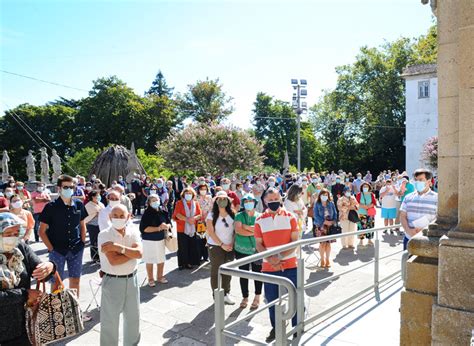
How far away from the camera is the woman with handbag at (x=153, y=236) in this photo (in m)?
7.50

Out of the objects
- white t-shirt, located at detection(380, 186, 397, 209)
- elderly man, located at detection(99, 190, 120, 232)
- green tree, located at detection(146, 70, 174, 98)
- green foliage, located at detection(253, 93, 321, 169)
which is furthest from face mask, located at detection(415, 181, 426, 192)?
green tree, located at detection(146, 70, 174, 98)

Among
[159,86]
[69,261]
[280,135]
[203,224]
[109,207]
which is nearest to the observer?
[69,261]

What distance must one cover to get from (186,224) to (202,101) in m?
47.2

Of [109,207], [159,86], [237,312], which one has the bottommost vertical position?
[237,312]

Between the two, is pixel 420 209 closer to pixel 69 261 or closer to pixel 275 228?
pixel 275 228

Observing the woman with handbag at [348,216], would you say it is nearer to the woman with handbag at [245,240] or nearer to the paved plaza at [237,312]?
the paved plaza at [237,312]

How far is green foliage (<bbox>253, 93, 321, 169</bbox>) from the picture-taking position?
55469 millimetres

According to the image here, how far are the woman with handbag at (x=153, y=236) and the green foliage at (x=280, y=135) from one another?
1861 inches

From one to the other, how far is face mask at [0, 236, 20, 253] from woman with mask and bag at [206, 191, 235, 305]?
10.9 feet

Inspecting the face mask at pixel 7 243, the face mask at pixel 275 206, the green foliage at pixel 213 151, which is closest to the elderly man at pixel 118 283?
the face mask at pixel 7 243

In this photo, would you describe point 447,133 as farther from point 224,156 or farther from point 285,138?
point 285,138

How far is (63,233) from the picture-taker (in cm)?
585

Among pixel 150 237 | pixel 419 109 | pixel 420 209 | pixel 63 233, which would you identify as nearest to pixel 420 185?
pixel 420 209

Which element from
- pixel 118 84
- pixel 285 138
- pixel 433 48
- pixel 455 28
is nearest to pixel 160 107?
pixel 118 84
